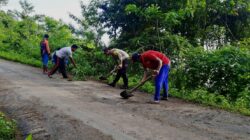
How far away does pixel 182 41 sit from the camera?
17.5 meters

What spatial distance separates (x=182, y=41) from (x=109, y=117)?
9607mm

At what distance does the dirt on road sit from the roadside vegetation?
1.74 m

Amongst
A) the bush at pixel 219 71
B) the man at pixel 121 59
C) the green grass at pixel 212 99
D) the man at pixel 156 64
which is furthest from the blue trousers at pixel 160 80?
the man at pixel 121 59

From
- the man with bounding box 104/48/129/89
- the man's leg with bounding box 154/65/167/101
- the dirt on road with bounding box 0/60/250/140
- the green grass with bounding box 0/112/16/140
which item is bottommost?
the green grass with bounding box 0/112/16/140

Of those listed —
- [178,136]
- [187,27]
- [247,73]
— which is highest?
[187,27]

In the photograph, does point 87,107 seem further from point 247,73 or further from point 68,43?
point 68,43

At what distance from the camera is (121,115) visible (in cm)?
893

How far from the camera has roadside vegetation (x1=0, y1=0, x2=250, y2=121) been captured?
42.1 feet

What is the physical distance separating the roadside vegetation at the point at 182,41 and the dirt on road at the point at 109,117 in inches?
68.4

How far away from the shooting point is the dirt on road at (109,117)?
7.27 metres

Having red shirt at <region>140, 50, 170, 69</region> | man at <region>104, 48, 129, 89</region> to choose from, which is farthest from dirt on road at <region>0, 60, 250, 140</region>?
man at <region>104, 48, 129, 89</region>

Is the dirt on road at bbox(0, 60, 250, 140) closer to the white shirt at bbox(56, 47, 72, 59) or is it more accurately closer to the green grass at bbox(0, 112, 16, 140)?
the green grass at bbox(0, 112, 16, 140)

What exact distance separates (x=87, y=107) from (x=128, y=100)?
73.1 inches

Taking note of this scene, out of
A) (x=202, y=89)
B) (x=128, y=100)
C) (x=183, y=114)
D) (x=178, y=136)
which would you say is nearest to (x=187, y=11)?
(x=202, y=89)
